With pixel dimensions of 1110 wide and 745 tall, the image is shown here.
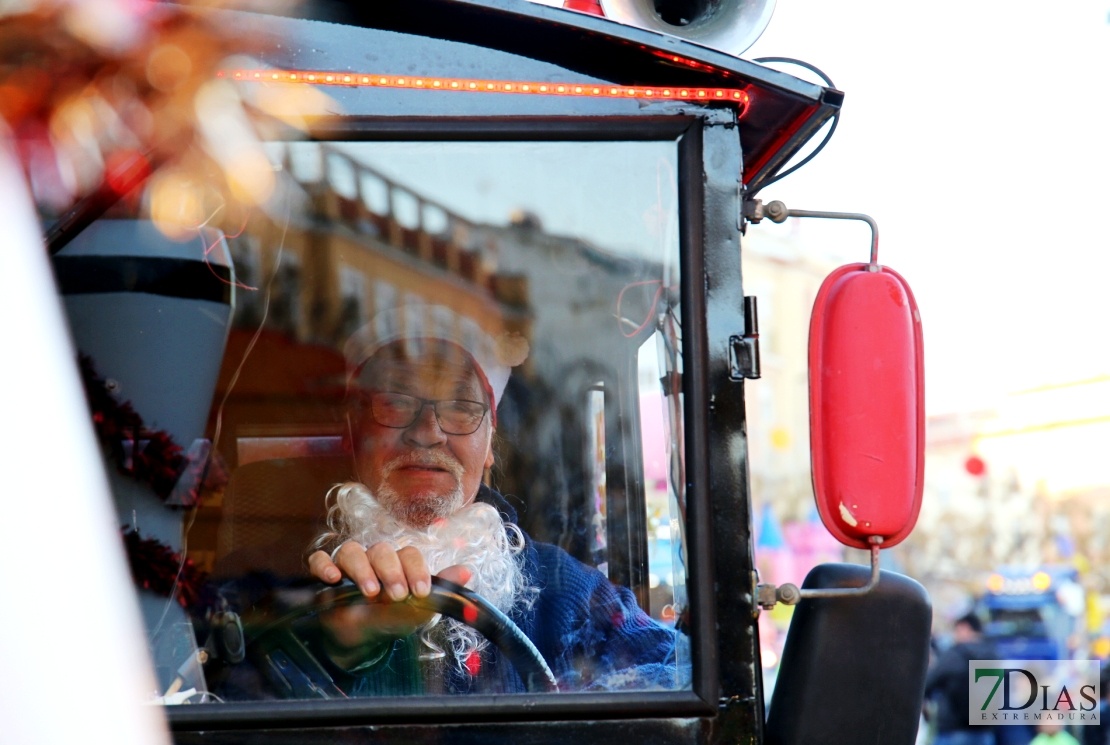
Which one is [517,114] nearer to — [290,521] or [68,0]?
[68,0]

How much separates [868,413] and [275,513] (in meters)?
1.02

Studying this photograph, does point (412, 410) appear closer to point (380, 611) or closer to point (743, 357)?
point (380, 611)

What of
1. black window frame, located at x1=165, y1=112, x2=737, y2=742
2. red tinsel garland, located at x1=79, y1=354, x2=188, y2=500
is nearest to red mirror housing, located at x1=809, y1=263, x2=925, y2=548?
black window frame, located at x1=165, y1=112, x2=737, y2=742

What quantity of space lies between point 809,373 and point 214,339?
3.75 ft

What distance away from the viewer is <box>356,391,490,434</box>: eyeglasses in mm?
1880

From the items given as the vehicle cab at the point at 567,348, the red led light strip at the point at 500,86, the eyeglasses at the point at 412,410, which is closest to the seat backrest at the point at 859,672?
the vehicle cab at the point at 567,348

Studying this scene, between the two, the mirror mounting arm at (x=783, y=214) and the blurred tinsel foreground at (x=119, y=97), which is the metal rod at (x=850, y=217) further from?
the blurred tinsel foreground at (x=119, y=97)

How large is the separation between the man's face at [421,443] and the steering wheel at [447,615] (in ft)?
0.89

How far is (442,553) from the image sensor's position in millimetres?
1747

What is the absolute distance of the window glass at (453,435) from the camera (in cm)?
157

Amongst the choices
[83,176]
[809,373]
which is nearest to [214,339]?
[83,176]

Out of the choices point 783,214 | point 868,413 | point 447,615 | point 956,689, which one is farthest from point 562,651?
point 956,689

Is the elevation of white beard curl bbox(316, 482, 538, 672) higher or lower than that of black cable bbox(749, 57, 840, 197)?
lower

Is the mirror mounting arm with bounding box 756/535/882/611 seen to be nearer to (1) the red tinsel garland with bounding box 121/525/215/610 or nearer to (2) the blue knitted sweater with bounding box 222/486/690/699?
(2) the blue knitted sweater with bounding box 222/486/690/699
